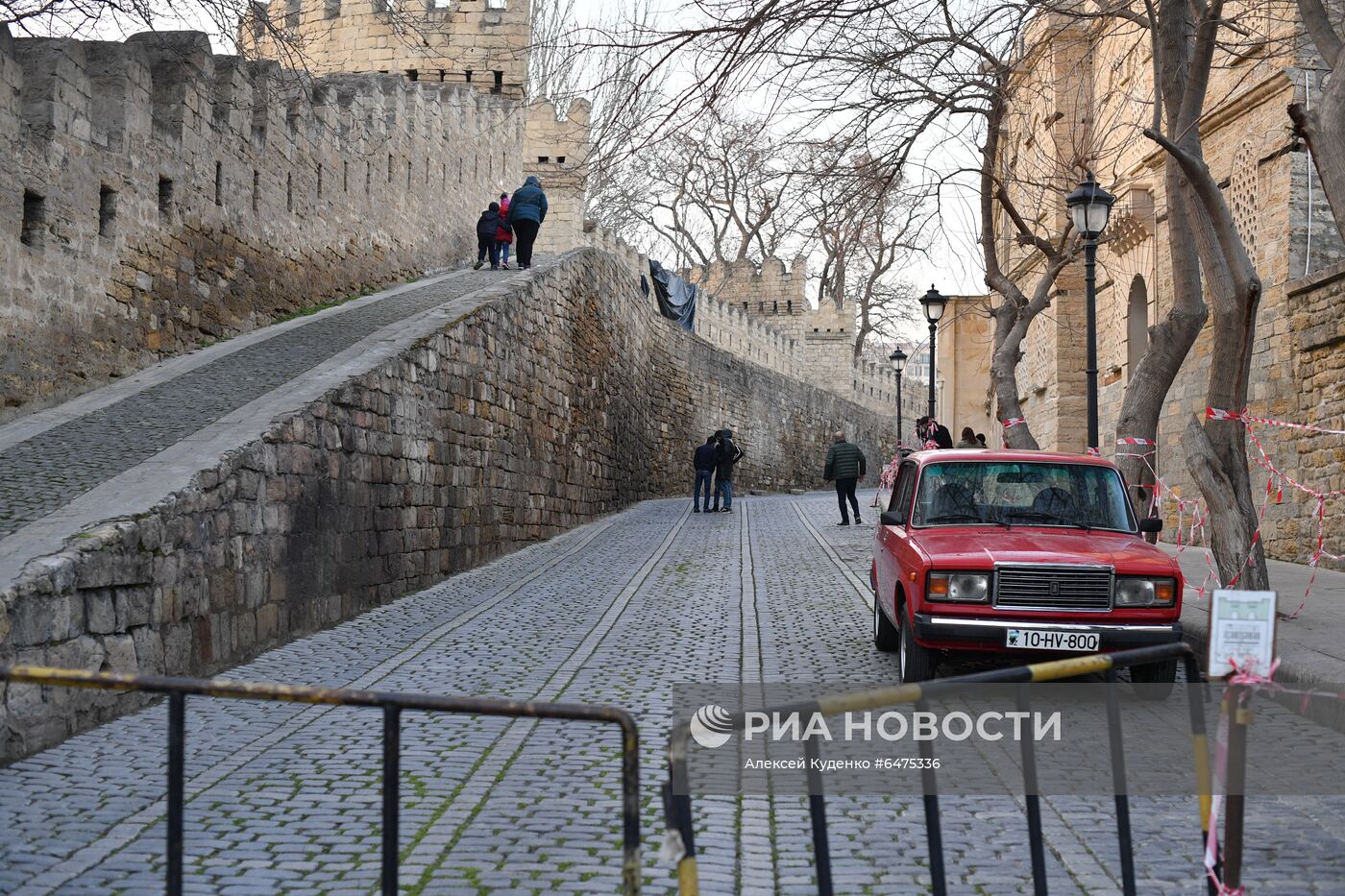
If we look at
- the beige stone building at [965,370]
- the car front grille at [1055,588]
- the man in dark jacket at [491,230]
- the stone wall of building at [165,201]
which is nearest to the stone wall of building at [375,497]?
the man in dark jacket at [491,230]

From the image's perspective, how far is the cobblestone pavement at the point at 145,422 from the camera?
739 cm

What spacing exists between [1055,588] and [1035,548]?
0.28 meters

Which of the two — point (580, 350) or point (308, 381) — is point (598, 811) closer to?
point (308, 381)

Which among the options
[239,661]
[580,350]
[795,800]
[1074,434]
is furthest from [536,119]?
[795,800]

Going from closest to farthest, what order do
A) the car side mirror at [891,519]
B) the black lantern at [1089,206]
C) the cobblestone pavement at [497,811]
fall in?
the cobblestone pavement at [497,811] → the car side mirror at [891,519] → the black lantern at [1089,206]

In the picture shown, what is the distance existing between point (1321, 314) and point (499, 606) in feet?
29.6

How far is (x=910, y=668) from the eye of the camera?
696 cm

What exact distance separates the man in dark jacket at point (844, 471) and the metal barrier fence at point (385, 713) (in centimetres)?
1650

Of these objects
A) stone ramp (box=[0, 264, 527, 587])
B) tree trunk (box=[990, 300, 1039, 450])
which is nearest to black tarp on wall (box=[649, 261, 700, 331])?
tree trunk (box=[990, 300, 1039, 450])

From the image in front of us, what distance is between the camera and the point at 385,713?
9.98 ft

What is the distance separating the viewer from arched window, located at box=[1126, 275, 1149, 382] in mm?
20031

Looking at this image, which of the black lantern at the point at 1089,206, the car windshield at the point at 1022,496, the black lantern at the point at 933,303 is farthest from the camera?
the black lantern at the point at 933,303

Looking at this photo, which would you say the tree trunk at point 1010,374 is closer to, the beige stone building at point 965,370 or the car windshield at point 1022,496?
the car windshield at point 1022,496

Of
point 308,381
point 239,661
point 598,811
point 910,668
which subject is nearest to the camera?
point 598,811
